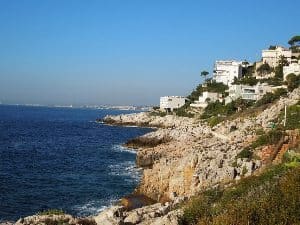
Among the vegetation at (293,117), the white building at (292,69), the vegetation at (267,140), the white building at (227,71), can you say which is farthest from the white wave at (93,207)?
the white building at (227,71)

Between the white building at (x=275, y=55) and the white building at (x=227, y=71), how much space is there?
7951 millimetres

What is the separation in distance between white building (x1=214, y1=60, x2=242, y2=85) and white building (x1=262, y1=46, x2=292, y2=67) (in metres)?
7.95

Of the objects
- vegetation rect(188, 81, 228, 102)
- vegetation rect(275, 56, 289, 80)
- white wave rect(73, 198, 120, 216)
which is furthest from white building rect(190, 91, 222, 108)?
white wave rect(73, 198, 120, 216)

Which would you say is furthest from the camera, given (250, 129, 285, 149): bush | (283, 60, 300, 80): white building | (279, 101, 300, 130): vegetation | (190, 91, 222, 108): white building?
(190, 91, 222, 108): white building

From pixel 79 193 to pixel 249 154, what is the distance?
45.8ft

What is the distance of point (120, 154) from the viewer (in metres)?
61.2

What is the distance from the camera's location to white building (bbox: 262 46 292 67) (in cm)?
11638

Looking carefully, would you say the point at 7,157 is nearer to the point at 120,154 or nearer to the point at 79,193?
the point at 120,154

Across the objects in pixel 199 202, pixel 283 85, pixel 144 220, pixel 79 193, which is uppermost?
pixel 283 85

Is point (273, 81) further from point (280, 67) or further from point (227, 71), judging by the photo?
point (227, 71)

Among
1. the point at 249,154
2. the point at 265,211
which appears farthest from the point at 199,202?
the point at 249,154

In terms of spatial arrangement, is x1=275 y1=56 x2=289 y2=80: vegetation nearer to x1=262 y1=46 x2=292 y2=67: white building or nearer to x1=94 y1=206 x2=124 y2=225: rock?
x1=262 y1=46 x2=292 y2=67: white building

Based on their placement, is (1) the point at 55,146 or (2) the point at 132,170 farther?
(1) the point at 55,146

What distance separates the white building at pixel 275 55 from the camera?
116375 mm
